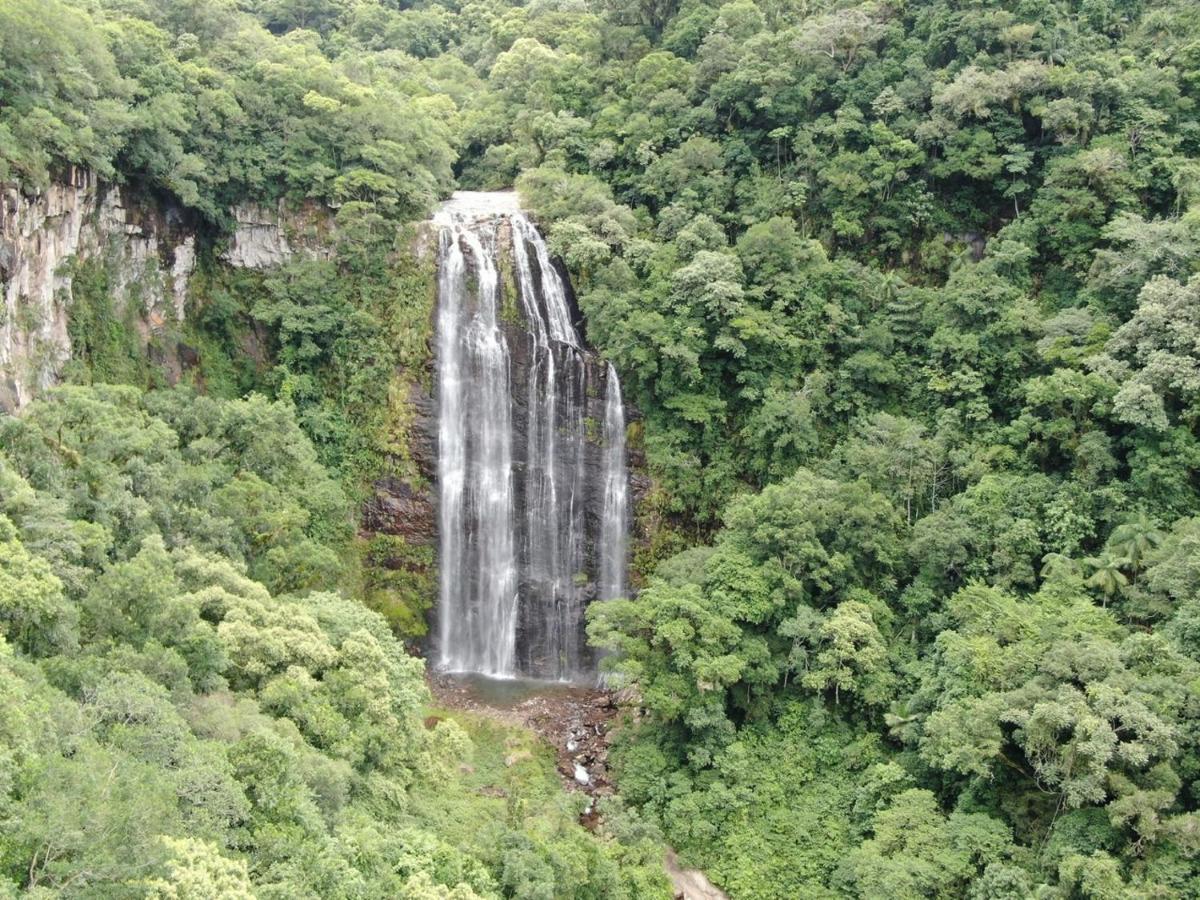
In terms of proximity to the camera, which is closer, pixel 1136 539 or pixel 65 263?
pixel 1136 539

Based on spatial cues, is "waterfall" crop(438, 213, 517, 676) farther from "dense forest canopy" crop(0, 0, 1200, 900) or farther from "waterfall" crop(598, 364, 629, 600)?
"waterfall" crop(598, 364, 629, 600)

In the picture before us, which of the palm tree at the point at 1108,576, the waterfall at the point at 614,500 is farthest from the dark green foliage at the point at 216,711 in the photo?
the palm tree at the point at 1108,576

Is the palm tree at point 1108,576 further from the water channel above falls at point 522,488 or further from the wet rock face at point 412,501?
the wet rock face at point 412,501

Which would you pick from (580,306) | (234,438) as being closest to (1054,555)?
(580,306)

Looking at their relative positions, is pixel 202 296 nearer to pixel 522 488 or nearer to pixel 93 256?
pixel 93 256

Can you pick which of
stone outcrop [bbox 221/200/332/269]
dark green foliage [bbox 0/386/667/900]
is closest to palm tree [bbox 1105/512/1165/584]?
dark green foliage [bbox 0/386/667/900]

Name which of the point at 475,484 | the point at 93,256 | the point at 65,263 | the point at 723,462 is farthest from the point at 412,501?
the point at 65,263

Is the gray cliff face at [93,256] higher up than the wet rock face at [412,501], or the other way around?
the gray cliff face at [93,256]
